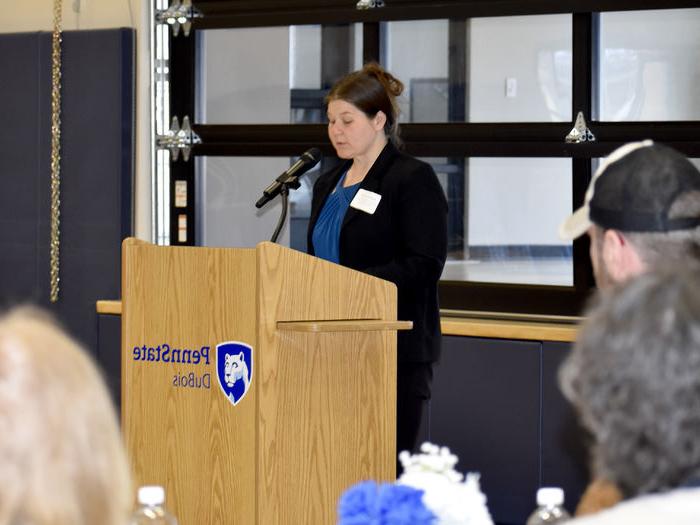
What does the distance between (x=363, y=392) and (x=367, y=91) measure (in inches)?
34.9

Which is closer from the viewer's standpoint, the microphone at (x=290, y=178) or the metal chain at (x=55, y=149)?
the microphone at (x=290, y=178)

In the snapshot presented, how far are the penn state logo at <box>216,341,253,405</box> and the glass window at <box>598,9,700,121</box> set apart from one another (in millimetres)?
2332

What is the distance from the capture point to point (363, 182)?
132 inches

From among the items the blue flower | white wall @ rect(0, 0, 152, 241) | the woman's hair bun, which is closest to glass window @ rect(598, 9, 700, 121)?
the woman's hair bun

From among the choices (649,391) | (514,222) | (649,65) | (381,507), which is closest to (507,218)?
(514,222)

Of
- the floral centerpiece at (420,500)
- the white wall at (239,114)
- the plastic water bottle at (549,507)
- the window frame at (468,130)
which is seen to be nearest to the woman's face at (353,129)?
the window frame at (468,130)

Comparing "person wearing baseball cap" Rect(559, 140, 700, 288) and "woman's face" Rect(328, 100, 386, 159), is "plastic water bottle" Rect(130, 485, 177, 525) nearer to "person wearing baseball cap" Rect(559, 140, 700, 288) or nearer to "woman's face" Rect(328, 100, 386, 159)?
"person wearing baseball cap" Rect(559, 140, 700, 288)

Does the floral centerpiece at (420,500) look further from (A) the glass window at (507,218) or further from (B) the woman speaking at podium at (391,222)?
(A) the glass window at (507,218)

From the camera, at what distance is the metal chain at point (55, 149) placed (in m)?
5.52

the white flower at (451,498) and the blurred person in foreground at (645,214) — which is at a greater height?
the blurred person in foreground at (645,214)

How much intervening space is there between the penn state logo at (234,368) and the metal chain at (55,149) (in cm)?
292

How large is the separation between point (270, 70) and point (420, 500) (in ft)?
13.6

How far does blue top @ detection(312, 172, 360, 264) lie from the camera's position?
3371 mm

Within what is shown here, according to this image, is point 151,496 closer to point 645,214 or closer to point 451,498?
point 451,498
